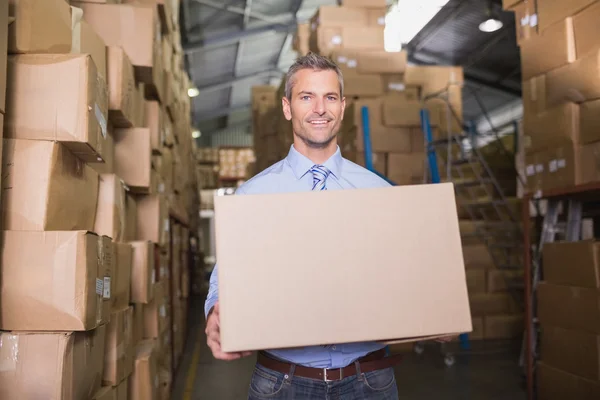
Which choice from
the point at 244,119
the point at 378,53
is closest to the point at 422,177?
the point at 378,53

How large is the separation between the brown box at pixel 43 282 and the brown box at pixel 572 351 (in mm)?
2748

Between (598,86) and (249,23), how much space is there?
8954 millimetres

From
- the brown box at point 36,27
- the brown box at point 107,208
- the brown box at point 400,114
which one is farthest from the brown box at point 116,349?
the brown box at point 400,114

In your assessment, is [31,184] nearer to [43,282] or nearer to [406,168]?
[43,282]

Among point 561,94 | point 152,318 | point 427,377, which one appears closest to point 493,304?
point 427,377

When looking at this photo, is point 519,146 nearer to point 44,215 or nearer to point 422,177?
point 422,177

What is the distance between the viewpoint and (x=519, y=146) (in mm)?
7789

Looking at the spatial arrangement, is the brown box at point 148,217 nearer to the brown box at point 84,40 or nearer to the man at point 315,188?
the brown box at point 84,40

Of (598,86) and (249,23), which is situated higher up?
(249,23)

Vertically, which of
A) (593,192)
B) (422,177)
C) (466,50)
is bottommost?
(593,192)

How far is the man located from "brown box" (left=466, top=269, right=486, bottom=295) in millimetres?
4466

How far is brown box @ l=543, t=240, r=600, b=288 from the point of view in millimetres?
3102

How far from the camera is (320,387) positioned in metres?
1.49

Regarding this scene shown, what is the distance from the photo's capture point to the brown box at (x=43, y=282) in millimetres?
1664
